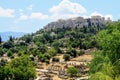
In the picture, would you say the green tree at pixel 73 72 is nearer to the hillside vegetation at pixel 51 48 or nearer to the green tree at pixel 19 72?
the hillside vegetation at pixel 51 48

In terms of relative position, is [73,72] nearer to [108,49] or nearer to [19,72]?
[19,72]

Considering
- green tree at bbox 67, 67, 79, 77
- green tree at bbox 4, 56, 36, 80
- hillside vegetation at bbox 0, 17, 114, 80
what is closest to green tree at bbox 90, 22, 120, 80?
hillside vegetation at bbox 0, 17, 114, 80

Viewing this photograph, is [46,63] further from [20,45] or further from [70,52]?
[20,45]

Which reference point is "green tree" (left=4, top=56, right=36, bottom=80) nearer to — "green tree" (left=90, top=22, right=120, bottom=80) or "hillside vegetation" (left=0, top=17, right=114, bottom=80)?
"hillside vegetation" (left=0, top=17, right=114, bottom=80)

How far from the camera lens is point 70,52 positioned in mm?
103312

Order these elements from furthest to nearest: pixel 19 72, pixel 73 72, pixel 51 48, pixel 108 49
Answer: pixel 51 48
pixel 73 72
pixel 19 72
pixel 108 49

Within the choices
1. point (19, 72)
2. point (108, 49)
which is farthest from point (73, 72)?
point (108, 49)

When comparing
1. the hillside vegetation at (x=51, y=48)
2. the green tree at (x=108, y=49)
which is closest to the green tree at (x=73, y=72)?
the hillside vegetation at (x=51, y=48)

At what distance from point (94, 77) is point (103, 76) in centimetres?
72

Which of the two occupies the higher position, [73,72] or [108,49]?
[108,49]

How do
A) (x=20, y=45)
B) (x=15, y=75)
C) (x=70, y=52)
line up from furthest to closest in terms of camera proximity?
(x=20, y=45), (x=70, y=52), (x=15, y=75)

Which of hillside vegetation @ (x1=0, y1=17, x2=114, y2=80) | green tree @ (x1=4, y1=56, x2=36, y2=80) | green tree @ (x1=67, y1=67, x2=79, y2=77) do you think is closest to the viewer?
hillside vegetation @ (x1=0, y1=17, x2=114, y2=80)

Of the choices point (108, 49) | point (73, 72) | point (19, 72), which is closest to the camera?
point (108, 49)

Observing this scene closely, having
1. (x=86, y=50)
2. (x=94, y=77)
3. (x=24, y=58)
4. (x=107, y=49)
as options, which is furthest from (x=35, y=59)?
(x=94, y=77)
